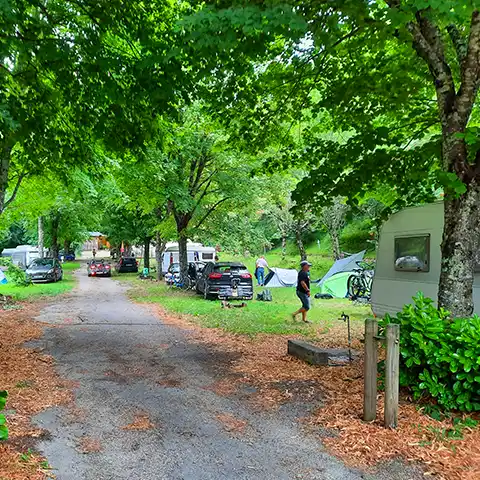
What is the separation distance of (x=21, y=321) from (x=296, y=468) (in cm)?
1007

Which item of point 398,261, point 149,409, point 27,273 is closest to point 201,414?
point 149,409

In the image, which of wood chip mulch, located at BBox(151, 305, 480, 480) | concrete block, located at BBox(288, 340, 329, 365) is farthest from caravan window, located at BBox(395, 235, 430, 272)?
concrete block, located at BBox(288, 340, 329, 365)

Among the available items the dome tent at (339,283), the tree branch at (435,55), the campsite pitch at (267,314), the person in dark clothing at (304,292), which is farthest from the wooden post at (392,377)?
the dome tent at (339,283)

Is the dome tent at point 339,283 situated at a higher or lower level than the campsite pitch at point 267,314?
higher

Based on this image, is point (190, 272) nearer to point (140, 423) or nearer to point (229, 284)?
point (229, 284)

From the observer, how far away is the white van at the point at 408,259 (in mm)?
8008

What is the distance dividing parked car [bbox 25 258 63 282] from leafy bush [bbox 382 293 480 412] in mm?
25006

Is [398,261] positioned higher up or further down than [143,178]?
further down

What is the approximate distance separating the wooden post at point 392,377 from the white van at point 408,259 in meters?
3.45

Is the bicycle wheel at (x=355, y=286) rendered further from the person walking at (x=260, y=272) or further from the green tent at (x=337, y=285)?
the person walking at (x=260, y=272)

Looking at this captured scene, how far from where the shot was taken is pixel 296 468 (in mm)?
3650

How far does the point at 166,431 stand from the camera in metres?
4.36

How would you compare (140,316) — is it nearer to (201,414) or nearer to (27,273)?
(201,414)

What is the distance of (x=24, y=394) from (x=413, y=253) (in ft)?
22.9
